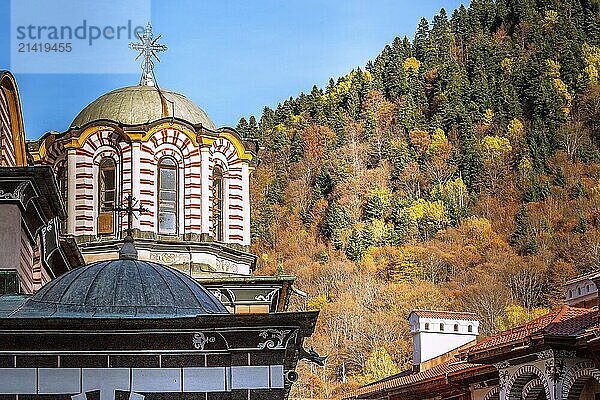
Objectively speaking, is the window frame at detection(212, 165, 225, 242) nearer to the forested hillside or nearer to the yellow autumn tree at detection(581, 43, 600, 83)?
the forested hillside

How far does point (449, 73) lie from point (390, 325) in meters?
51.7

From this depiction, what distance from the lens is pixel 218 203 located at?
31.4m

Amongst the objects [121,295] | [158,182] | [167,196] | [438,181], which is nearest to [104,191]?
[158,182]

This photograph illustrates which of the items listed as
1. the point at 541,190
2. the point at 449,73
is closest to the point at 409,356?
the point at 541,190

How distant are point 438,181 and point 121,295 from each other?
4568 inches

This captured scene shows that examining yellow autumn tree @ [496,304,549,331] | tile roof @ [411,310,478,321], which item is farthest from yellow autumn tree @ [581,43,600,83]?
tile roof @ [411,310,478,321]

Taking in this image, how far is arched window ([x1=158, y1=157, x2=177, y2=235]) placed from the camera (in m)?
30.4

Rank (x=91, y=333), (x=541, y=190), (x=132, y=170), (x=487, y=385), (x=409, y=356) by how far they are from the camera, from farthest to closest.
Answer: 1. (x=541, y=190)
2. (x=409, y=356)
3. (x=132, y=170)
4. (x=487, y=385)
5. (x=91, y=333)

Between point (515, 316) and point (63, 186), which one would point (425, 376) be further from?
point (515, 316)

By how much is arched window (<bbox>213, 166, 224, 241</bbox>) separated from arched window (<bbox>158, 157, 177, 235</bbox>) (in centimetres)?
109

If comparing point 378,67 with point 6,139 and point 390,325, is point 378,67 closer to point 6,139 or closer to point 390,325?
point 390,325

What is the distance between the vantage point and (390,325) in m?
99.4

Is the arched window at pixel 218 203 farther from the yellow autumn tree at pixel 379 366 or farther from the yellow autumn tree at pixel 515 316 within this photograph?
the yellow autumn tree at pixel 515 316

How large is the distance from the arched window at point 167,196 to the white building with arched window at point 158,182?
0.02 m
